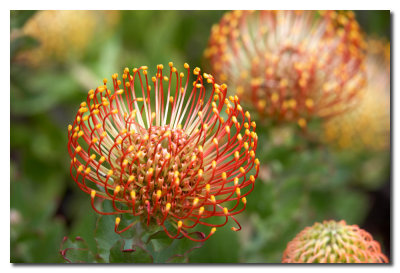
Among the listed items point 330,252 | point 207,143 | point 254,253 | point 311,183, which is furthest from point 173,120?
point 311,183

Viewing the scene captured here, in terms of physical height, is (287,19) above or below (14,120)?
above

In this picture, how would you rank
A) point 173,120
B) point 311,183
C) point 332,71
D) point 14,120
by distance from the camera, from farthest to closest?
point 14,120
point 311,183
point 332,71
point 173,120

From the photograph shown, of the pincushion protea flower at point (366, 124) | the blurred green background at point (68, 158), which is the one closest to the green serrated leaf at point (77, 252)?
the blurred green background at point (68, 158)

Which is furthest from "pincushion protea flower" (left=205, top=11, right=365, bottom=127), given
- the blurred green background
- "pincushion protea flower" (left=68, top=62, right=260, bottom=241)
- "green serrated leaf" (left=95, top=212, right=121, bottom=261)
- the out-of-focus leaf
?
"green serrated leaf" (left=95, top=212, right=121, bottom=261)

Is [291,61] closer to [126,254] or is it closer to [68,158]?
[126,254]

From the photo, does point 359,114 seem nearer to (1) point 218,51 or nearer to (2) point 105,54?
(1) point 218,51

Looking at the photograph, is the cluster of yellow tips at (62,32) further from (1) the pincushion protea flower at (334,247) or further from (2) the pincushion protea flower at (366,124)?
(1) the pincushion protea flower at (334,247)
